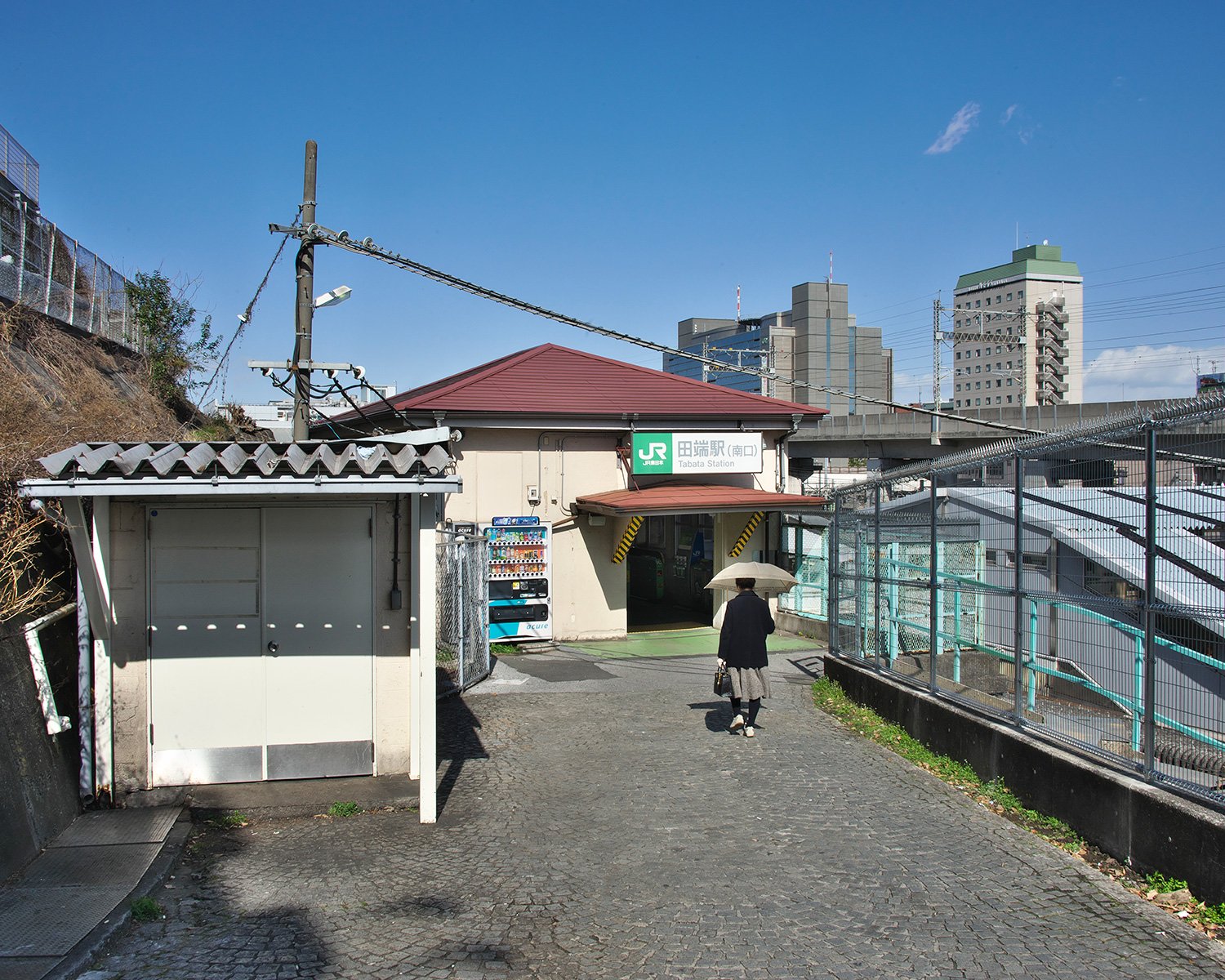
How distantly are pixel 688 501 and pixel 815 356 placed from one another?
2828 centimetres

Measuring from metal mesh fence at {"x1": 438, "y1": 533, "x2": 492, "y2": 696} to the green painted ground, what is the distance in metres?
2.97

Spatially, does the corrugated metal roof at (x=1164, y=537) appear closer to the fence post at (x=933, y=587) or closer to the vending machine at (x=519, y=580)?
the fence post at (x=933, y=587)

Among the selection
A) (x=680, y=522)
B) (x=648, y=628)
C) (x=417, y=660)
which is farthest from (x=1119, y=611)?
(x=680, y=522)

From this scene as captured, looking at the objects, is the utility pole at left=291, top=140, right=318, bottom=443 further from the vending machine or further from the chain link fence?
the chain link fence

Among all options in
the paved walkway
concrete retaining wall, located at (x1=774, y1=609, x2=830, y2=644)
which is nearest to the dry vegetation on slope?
the paved walkway

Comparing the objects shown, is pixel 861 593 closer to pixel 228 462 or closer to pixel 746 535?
pixel 746 535

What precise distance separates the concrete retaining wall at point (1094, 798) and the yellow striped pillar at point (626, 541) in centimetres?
780

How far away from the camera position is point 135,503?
280 inches

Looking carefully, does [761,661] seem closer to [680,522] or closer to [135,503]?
[135,503]

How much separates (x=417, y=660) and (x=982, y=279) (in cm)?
10268

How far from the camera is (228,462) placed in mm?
6176

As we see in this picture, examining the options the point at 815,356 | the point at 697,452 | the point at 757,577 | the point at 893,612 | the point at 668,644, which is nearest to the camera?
the point at 757,577

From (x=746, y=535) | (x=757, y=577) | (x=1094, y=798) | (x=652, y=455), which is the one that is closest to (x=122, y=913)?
(x=1094, y=798)

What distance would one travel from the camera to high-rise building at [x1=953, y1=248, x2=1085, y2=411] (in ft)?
133
